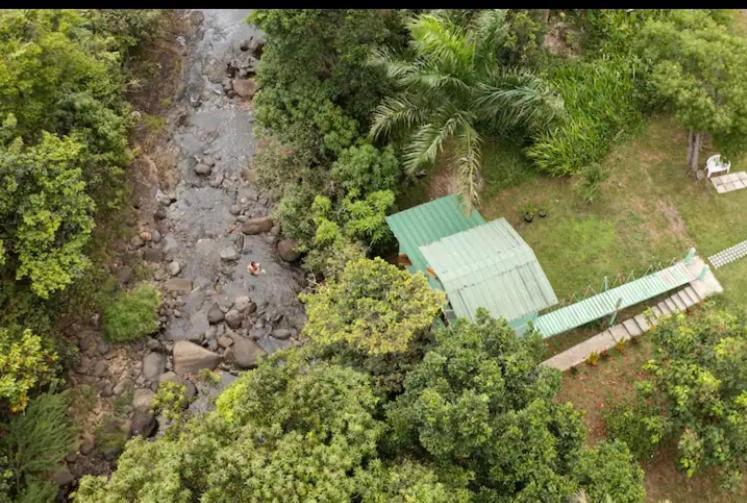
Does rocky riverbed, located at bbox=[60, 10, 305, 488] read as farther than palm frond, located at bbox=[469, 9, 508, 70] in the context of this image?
Yes

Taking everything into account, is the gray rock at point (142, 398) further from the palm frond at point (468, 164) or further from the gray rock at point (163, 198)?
the palm frond at point (468, 164)

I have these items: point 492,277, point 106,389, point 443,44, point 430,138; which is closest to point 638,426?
point 492,277

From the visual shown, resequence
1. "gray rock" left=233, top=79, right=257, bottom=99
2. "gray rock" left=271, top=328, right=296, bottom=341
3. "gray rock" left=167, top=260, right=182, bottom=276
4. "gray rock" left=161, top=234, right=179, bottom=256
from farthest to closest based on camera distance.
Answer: "gray rock" left=233, top=79, right=257, bottom=99 < "gray rock" left=161, top=234, right=179, bottom=256 < "gray rock" left=167, top=260, right=182, bottom=276 < "gray rock" left=271, top=328, right=296, bottom=341

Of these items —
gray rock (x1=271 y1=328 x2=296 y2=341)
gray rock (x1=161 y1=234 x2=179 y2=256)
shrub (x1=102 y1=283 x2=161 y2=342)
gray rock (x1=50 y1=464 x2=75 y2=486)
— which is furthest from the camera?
gray rock (x1=161 y1=234 x2=179 y2=256)

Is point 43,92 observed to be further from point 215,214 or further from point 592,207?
point 592,207

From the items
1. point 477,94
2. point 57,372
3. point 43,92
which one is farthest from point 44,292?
point 477,94

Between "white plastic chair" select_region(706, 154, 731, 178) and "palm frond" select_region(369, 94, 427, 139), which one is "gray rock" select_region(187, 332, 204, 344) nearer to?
"palm frond" select_region(369, 94, 427, 139)

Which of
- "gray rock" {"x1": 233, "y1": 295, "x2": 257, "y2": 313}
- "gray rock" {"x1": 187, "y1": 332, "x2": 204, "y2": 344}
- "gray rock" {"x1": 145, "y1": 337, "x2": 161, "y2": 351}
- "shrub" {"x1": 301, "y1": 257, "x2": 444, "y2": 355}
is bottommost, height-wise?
"gray rock" {"x1": 145, "y1": 337, "x2": 161, "y2": 351}

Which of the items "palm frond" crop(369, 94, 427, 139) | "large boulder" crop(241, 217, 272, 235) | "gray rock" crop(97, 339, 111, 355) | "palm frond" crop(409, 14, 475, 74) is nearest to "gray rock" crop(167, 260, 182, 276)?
"large boulder" crop(241, 217, 272, 235)
